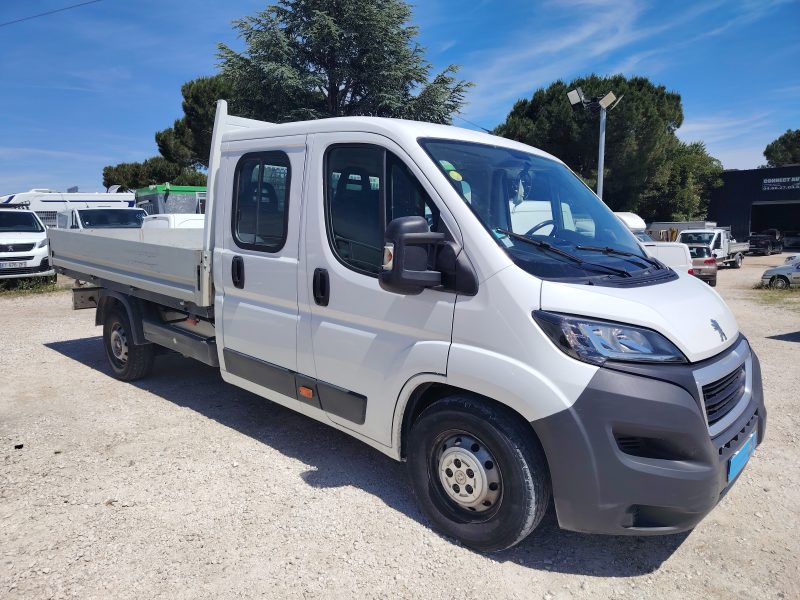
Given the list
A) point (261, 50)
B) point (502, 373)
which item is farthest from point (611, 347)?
point (261, 50)

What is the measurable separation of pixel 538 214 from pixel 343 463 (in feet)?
7.31

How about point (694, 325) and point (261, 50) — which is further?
point (261, 50)

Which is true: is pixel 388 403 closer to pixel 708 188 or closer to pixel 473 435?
pixel 473 435

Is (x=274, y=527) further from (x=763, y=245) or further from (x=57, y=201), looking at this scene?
(x=763, y=245)

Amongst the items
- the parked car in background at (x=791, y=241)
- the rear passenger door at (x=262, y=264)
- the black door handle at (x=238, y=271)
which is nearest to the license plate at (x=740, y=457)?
the rear passenger door at (x=262, y=264)

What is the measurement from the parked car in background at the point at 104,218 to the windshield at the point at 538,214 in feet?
46.2

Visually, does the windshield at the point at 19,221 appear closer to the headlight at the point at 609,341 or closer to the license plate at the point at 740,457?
the headlight at the point at 609,341

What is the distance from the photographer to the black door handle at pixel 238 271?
4316 mm

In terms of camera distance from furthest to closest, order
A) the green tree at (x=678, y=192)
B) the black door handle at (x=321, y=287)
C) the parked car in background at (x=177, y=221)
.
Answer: the green tree at (x=678, y=192)
the parked car in background at (x=177, y=221)
the black door handle at (x=321, y=287)

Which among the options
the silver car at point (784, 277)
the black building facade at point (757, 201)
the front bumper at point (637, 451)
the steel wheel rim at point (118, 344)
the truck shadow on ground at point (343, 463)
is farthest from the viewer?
the black building facade at point (757, 201)

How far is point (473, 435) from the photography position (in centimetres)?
305

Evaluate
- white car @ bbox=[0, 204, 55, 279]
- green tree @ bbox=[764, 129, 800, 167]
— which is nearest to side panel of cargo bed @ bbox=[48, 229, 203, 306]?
white car @ bbox=[0, 204, 55, 279]

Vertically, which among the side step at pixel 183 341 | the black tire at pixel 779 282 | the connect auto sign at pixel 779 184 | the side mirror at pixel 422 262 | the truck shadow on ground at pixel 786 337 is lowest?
the truck shadow on ground at pixel 786 337

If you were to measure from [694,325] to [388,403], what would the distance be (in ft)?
5.48
